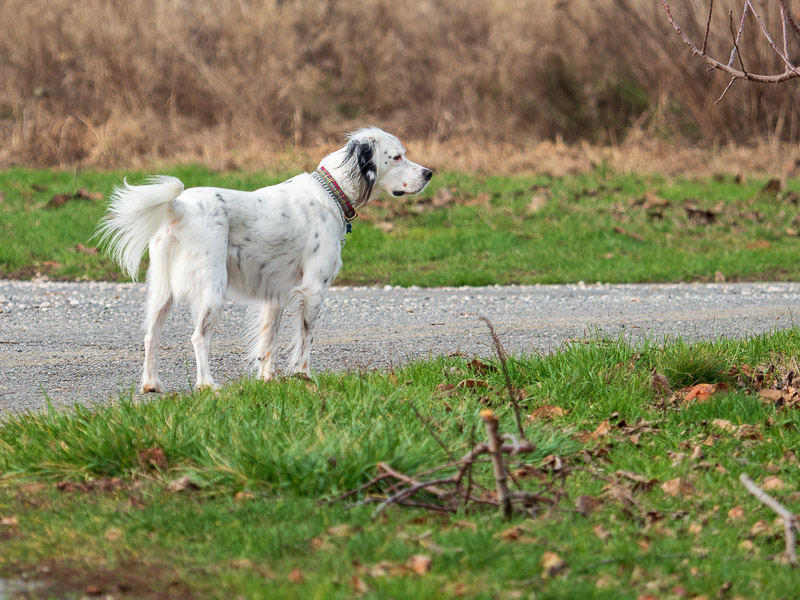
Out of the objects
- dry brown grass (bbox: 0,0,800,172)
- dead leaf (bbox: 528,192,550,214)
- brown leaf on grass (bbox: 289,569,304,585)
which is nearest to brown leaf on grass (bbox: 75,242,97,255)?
dead leaf (bbox: 528,192,550,214)

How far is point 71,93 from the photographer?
19016 mm

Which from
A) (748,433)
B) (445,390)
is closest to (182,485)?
(445,390)

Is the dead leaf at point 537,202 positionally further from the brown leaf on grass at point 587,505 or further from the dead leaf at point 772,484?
the brown leaf on grass at point 587,505

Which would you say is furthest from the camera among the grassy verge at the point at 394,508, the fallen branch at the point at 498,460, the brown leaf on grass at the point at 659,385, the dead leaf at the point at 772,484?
the brown leaf on grass at the point at 659,385

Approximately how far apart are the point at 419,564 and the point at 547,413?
1.88 m

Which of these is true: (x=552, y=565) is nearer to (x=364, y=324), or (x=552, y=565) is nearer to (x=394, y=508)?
(x=394, y=508)

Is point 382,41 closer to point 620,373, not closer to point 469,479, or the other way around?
point 620,373

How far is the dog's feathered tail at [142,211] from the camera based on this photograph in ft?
17.9

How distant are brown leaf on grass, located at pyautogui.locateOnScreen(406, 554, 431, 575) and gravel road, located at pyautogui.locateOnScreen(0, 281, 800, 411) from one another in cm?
273

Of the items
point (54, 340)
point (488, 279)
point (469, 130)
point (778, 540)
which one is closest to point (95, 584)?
point (778, 540)

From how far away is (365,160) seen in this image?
644 centimetres

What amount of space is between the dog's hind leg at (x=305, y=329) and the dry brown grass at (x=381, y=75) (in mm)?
10738

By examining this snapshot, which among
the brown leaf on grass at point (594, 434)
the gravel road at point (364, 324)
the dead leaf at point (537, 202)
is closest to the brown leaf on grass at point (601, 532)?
the brown leaf on grass at point (594, 434)

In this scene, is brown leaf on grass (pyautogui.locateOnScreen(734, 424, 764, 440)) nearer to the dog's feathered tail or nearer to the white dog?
the white dog
